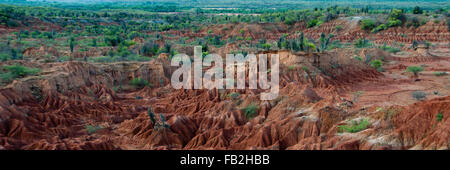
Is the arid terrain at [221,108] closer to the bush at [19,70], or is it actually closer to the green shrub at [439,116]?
the green shrub at [439,116]

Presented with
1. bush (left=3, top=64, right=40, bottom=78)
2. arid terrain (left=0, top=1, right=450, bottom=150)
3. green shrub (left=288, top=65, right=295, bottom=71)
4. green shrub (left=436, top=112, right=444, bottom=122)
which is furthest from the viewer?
green shrub (left=288, top=65, right=295, bottom=71)

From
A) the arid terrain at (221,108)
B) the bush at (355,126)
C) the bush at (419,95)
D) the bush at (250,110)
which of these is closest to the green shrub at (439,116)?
the arid terrain at (221,108)

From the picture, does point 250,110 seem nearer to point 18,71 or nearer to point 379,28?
point 18,71

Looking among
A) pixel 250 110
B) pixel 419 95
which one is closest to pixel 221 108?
pixel 250 110

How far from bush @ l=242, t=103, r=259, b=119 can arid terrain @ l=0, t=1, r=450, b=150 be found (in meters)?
0.06

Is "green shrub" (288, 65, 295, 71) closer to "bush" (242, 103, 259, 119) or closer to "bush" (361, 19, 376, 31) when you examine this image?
"bush" (242, 103, 259, 119)

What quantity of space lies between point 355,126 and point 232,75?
50.5ft

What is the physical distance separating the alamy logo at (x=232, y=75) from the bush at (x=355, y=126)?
22.1 feet

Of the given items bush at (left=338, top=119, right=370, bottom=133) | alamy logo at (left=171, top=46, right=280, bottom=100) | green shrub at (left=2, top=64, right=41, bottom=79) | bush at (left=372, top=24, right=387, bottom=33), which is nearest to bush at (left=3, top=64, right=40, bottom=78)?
green shrub at (left=2, top=64, right=41, bottom=79)

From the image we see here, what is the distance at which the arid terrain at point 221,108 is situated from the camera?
17.0 meters

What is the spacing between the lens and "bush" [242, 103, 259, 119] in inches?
922

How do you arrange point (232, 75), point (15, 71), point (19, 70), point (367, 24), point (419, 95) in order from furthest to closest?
point (367, 24) < point (232, 75) < point (419, 95) < point (19, 70) < point (15, 71)

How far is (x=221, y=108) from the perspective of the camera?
24375 millimetres
